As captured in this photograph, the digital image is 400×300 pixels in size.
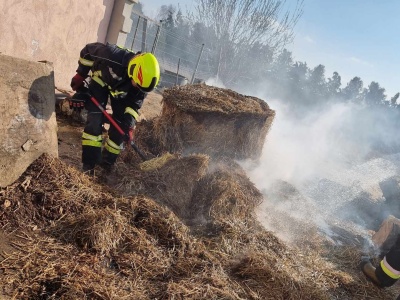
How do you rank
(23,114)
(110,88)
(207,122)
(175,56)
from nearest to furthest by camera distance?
(23,114)
(110,88)
(207,122)
(175,56)

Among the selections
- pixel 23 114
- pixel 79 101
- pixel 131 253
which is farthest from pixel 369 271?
pixel 23 114

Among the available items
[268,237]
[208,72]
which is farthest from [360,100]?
[268,237]

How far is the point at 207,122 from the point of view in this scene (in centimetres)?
519

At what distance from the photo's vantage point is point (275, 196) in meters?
5.85

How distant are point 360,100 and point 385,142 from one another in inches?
524

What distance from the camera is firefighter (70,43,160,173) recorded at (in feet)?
11.8

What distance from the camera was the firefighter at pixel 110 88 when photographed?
3.60 metres

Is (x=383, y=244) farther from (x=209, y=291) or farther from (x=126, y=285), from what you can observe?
(x=126, y=285)

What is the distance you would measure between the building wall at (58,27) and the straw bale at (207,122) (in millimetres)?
2337

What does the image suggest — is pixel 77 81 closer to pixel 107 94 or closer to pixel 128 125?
pixel 107 94

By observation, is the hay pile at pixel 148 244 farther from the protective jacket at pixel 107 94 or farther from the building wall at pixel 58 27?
the building wall at pixel 58 27

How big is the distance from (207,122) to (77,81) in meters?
2.17

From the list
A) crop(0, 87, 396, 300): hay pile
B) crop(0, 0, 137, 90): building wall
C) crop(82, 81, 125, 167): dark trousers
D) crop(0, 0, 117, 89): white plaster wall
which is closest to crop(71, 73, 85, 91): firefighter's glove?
crop(82, 81, 125, 167): dark trousers

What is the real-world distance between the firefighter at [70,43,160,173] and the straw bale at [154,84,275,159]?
1.12 metres
